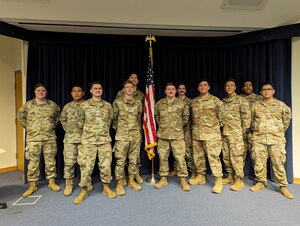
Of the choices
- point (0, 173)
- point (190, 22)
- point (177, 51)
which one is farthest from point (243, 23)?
point (0, 173)

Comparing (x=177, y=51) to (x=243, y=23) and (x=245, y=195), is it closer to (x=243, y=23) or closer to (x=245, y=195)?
(x=243, y=23)

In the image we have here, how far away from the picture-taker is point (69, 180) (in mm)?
3275

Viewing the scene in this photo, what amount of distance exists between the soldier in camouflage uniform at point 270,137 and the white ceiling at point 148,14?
1177 millimetres

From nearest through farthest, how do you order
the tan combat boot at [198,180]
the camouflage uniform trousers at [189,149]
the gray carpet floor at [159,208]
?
the gray carpet floor at [159,208] < the tan combat boot at [198,180] < the camouflage uniform trousers at [189,149]

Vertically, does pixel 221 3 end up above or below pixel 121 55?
above

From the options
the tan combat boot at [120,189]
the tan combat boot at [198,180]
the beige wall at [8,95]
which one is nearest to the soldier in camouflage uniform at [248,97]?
the tan combat boot at [198,180]

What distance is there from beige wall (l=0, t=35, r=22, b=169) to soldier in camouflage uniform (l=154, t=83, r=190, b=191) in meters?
3.05

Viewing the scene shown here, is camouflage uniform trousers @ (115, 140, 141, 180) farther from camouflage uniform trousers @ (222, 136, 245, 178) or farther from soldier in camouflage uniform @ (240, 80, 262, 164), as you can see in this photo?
soldier in camouflage uniform @ (240, 80, 262, 164)

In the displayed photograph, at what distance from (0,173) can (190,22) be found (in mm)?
4402

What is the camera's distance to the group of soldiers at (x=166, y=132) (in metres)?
3.15

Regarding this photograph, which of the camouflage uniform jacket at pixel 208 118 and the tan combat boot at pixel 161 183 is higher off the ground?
the camouflage uniform jacket at pixel 208 118

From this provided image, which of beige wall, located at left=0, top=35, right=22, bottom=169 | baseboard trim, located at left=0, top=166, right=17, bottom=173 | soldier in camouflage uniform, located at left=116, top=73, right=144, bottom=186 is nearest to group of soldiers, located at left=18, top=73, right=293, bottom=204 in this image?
soldier in camouflage uniform, located at left=116, top=73, right=144, bottom=186

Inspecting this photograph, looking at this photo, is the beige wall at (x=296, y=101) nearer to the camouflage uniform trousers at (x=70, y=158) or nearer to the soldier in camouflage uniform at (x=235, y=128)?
the soldier in camouflage uniform at (x=235, y=128)

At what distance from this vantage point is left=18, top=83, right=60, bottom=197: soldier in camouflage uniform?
129 inches
